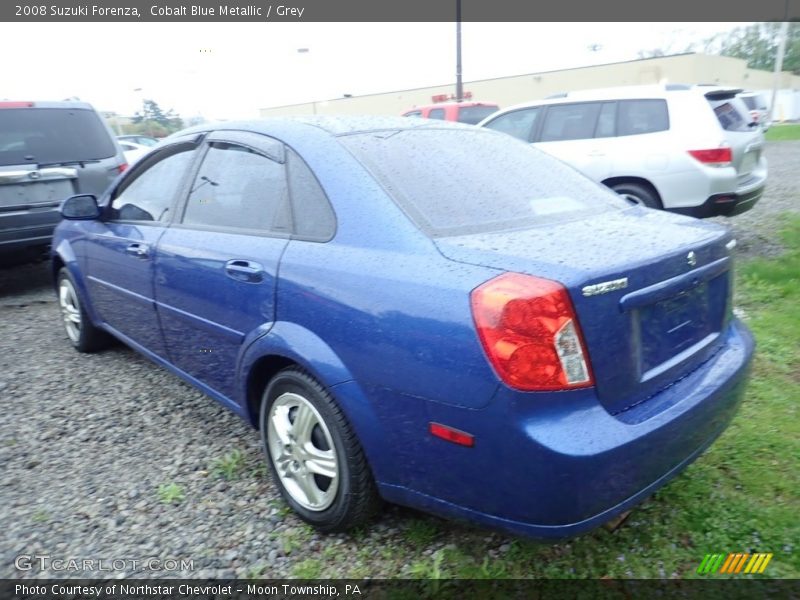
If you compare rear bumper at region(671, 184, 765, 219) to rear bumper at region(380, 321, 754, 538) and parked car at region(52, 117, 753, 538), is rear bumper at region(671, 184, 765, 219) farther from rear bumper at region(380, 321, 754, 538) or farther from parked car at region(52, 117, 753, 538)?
rear bumper at region(380, 321, 754, 538)

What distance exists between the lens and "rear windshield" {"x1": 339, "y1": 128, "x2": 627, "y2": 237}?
2.26 meters

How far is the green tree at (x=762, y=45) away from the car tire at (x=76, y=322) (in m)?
68.9

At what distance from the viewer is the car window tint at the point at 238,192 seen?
103 inches

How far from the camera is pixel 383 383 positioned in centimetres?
200

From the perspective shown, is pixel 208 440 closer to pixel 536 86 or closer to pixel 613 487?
pixel 613 487

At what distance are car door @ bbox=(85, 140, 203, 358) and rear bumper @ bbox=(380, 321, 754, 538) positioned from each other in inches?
82.9

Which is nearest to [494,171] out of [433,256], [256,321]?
[433,256]

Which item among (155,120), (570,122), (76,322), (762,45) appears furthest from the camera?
(762,45)

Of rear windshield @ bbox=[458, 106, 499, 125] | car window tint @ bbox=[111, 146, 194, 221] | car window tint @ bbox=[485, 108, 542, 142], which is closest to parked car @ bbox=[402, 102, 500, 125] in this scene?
rear windshield @ bbox=[458, 106, 499, 125]

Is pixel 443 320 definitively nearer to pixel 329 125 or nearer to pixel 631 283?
pixel 631 283

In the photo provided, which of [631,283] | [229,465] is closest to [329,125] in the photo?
[631,283]

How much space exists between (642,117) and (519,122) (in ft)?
5.56

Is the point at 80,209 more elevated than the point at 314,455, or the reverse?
the point at 80,209

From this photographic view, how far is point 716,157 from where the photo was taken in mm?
5883
